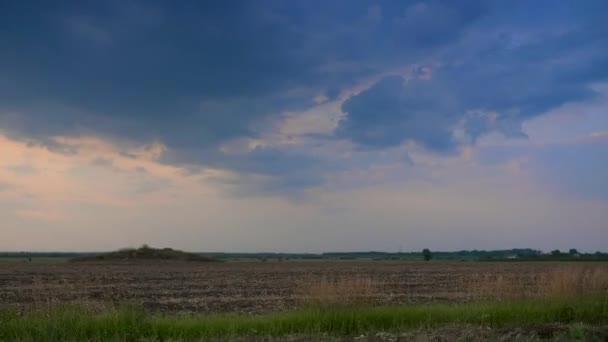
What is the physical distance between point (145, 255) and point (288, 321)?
82296 millimetres

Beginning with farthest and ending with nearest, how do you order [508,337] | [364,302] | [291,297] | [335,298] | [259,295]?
[259,295], [291,297], [364,302], [335,298], [508,337]

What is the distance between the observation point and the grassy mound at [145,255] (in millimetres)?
93000

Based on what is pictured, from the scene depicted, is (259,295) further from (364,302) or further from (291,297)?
(364,302)

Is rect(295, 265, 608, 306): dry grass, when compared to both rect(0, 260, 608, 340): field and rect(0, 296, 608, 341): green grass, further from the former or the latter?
rect(0, 296, 608, 341): green grass

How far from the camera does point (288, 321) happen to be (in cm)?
1739

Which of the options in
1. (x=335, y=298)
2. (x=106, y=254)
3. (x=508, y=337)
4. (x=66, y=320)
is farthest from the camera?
(x=106, y=254)

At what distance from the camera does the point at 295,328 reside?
670 inches

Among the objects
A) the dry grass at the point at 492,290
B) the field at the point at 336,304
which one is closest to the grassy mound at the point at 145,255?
the field at the point at 336,304

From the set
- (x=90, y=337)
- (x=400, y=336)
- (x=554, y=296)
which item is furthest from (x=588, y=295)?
(x=90, y=337)

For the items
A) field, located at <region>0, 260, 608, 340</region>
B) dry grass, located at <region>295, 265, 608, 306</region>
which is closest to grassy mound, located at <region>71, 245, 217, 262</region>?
field, located at <region>0, 260, 608, 340</region>

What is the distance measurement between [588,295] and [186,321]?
15.1m

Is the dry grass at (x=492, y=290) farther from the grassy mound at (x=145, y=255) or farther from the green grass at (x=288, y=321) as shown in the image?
the grassy mound at (x=145, y=255)

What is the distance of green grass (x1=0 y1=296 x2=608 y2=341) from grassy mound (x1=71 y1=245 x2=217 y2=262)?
78928mm

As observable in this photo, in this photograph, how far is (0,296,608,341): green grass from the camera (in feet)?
48.9
